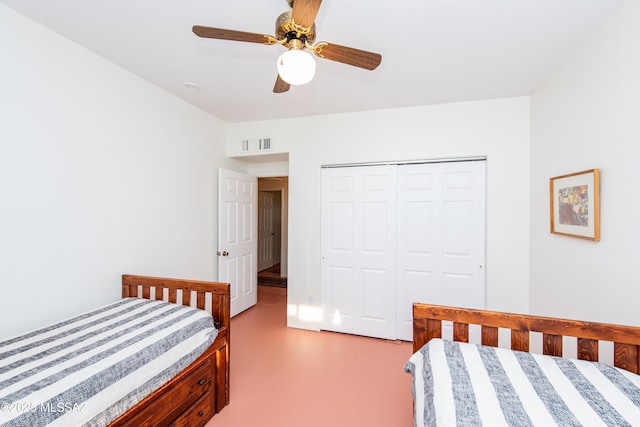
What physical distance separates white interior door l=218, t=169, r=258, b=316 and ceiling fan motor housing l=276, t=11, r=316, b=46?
2.13m

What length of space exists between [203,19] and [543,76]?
2629mm

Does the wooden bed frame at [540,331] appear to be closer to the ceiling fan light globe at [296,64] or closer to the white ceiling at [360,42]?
the ceiling fan light globe at [296,64]

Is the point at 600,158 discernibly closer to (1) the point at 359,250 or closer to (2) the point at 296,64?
(2) the point at 296,64

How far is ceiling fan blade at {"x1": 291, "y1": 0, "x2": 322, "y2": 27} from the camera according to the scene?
1.06 metres

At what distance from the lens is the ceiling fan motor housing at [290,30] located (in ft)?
4.21

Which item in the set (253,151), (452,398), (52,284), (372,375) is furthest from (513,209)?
(52,284)

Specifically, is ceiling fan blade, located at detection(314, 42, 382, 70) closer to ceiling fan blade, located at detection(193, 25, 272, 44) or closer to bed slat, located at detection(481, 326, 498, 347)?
ceiling fan blade, located at detection(193, 25, 272, 44)

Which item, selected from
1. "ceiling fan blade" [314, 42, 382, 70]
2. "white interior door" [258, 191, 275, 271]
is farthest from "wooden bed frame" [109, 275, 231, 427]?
"white interior door" [258, 191, 275, 271]

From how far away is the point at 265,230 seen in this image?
251 inches

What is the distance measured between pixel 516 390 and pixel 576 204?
152 centimetres

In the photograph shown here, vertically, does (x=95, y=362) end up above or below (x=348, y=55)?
below

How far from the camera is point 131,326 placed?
5.10ft

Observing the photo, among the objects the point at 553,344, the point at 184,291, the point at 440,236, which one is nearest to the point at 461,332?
the point at 553,344

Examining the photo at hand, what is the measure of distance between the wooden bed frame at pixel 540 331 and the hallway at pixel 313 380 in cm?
81
